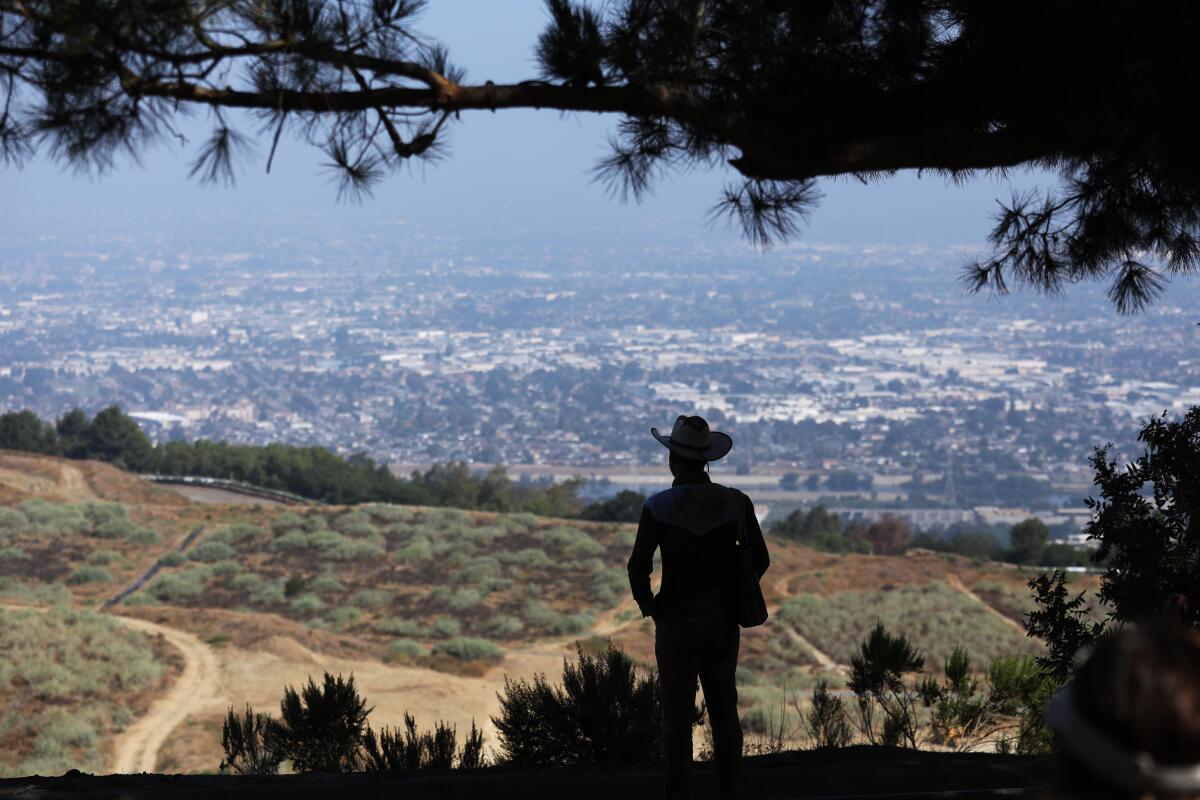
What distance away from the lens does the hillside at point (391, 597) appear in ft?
51.9

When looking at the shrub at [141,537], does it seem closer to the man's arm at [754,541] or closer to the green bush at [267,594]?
the green bush at [267,594]

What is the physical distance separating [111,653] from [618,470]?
71.1m

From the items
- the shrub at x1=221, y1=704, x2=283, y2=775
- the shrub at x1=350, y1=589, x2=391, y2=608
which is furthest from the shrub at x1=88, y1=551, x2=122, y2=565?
the shrub at x1=221, y1=704, x2=283, y2=775

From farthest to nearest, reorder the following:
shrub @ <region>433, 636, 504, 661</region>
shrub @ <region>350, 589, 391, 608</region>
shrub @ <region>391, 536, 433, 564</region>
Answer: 1. shrub @ <region>391, 536, 433, 564</region>
2. shrub @ <region>350, 589, 391, 608</region>
3. shrub @ <region>433, 636, 504, 661</region>

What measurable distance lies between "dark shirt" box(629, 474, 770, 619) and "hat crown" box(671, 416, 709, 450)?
0.53ft

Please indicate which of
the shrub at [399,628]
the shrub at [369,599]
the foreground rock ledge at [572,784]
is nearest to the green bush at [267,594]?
the shrub at [369,599]

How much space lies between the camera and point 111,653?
16203 millimetres

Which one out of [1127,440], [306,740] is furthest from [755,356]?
[306,740]

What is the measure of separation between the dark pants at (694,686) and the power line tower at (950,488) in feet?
236

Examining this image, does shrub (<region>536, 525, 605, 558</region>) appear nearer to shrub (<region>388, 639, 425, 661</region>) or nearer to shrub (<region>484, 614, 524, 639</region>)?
shrub (<region>484, 614, 524, 639</region>)

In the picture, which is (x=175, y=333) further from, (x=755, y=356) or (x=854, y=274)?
(x=854, y=274)

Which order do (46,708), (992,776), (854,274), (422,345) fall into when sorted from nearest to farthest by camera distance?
(992,776), (46,708), (422,345), (854,274)

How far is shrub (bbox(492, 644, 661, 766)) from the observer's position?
22.4 feet

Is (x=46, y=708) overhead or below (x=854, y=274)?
below
